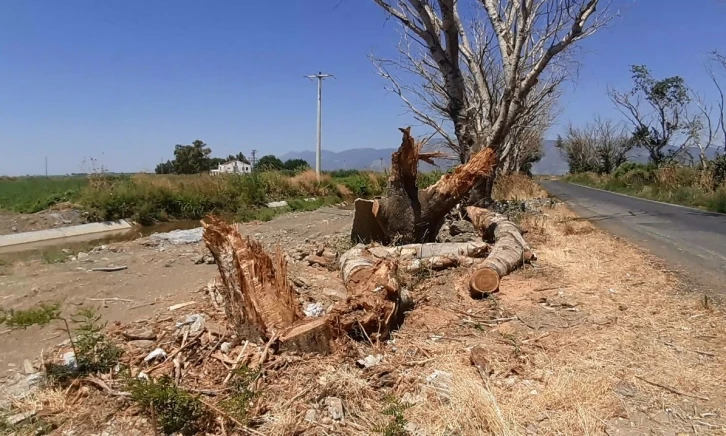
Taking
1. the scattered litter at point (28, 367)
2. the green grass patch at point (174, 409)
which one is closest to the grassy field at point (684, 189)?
→ the green grass patch at point (174, 409)

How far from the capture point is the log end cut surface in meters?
5.08

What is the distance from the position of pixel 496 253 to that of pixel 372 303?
2584 millimetres

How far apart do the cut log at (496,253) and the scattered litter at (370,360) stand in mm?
1893

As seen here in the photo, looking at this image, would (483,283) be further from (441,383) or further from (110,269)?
(110,269)

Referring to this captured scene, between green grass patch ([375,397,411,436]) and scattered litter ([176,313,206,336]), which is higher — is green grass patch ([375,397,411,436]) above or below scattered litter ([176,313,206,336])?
below

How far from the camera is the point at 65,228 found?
55.7ft

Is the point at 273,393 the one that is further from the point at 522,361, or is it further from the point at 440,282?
the point at 440,282

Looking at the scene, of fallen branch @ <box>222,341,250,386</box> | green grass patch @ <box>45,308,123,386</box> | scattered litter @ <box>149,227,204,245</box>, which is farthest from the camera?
scattered litter @ <box>149,227,204,245</box>

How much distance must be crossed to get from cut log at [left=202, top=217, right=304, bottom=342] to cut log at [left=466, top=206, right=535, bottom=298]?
2119 mm

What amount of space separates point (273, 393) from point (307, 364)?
0.35 m

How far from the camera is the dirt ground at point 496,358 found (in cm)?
277

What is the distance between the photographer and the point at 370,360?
3465 mm

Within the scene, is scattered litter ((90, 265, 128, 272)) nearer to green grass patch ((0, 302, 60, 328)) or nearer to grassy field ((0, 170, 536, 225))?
green grass patch ((0, 302, 60, 328))

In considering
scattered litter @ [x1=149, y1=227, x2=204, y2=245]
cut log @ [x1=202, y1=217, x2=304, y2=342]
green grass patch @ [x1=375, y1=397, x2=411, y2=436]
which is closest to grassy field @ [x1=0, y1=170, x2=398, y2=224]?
scattered litter @ [x1=149, y1=227, x2=204, y2=245]
